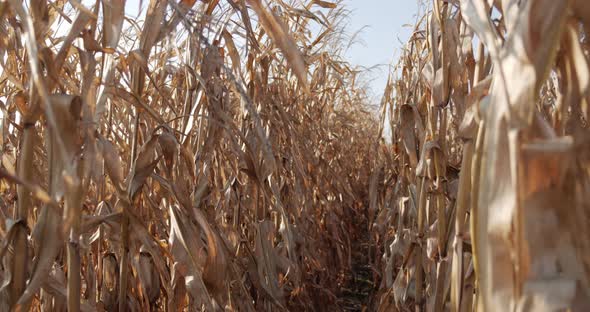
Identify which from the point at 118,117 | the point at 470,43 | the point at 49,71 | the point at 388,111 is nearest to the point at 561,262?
the point at 49,71

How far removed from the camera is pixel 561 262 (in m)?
0.36

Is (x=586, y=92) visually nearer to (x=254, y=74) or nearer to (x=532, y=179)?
(x=532, y=179)

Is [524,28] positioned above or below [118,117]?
below

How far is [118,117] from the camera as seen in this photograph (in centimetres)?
165

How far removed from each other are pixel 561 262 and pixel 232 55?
3.03ft

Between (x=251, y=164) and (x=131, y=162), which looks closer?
(x=131, y=162)

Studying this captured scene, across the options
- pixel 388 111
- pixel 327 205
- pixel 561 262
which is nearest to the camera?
pixel 561 262

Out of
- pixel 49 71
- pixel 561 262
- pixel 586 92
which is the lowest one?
pixel 561 262

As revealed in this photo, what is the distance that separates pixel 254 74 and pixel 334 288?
1.33 metres

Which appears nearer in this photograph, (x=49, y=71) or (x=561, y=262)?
(x=561, y=262)

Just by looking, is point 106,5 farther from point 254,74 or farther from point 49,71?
point 254,74

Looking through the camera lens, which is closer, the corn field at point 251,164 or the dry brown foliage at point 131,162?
the corn field at point 251,164

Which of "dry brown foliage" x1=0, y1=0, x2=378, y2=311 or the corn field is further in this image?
"dry brown foliage" x1=0, y1=0, x2=378, y2=311

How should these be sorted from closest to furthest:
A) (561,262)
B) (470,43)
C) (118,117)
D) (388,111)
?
(561,262)
(470,43)
(118,117)
(388,111)
